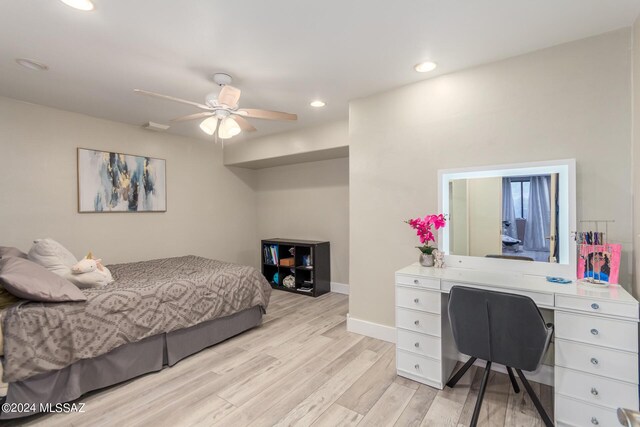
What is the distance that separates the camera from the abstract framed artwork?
11.4 ft

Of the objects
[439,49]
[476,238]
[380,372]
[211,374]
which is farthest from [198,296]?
[439,49]

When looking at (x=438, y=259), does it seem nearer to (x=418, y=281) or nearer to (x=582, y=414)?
(x=418, y=281)

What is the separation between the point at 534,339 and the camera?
158 cm

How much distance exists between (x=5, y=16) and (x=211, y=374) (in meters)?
2.69

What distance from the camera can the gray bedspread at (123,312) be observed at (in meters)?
1.77

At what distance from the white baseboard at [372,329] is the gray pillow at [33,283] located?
230 centimetres

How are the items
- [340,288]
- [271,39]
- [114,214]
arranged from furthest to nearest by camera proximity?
[340,288] → [114,214] → [271,39]

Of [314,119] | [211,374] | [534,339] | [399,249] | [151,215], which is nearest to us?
[534,339]

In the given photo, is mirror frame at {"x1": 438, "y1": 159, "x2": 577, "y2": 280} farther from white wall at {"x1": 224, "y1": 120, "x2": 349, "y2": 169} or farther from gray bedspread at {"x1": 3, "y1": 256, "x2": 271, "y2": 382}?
gray bedspread at {"x1": 3, "y1": 256, "x2": 271, "y2": 382}

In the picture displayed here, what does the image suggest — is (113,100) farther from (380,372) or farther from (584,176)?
(584,176)

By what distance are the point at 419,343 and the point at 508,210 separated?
123 cm

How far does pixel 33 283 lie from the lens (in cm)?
188

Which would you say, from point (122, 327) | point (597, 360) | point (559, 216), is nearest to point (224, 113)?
point (122, 327)

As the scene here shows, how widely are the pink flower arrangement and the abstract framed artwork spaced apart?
3495mm
